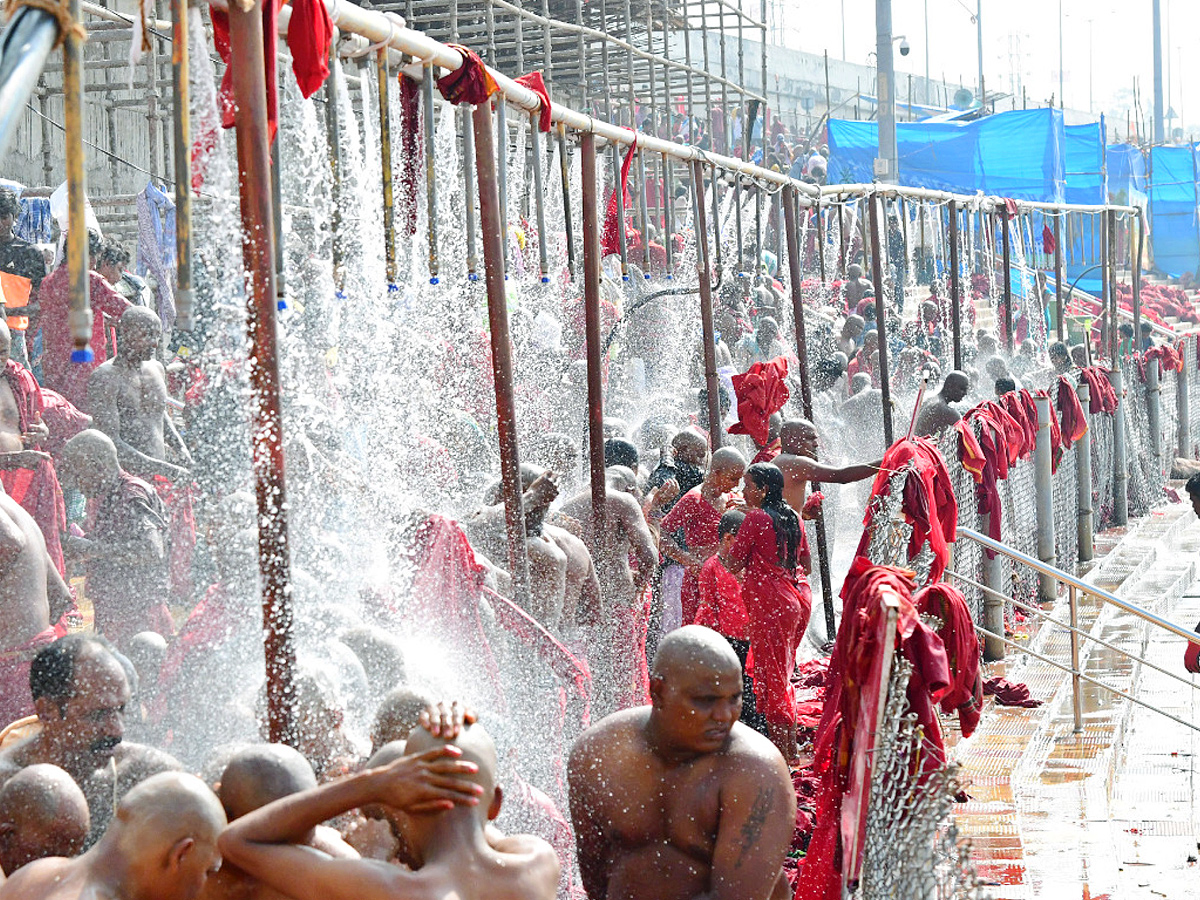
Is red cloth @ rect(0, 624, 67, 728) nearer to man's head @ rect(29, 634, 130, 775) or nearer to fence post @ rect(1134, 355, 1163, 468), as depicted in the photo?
man's head @ rect(29, 634, 130, 775)

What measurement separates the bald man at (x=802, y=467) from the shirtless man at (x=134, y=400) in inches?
124

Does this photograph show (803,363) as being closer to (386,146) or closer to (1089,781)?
(1089,781)

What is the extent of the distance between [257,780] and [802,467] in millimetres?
5382

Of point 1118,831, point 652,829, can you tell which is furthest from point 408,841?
point 1118,831

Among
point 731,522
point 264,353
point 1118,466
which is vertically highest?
point 264,353

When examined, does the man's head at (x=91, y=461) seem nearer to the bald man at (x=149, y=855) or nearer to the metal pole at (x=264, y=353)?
the metal pole at (x=264, y=353)

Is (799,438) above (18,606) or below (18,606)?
below

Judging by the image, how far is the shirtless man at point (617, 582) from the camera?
7.01m

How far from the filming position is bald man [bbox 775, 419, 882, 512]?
8016 mm

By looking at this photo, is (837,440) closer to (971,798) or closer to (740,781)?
(971,798)

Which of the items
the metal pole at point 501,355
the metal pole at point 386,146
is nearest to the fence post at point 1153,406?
the metal pole at point 501,355

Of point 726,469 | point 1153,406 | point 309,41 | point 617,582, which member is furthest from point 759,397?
point 1153,406

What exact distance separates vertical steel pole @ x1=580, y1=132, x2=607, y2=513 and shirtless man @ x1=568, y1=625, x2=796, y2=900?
9.39 ft

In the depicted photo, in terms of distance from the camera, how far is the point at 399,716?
11.1 ft
